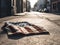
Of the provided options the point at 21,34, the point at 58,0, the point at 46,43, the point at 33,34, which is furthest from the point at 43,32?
the point at 58,0

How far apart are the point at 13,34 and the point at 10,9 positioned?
900 centimetres

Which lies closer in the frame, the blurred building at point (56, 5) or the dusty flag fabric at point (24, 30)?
the dusty flag fabric at point (24, 30)

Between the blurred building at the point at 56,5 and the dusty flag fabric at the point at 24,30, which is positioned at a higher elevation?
the blurred building at the point at 56,5

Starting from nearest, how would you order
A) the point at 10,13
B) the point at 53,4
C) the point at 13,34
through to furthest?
the point at 13,34, the point at 10,13, the point at 53,4

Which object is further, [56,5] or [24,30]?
[56,5]

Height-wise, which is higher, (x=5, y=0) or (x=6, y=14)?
(x=5, y=0)

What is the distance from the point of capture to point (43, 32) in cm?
354

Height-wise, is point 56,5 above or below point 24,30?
above

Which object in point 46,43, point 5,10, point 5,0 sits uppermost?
point 5,0

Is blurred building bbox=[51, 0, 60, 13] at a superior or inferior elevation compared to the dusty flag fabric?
superior

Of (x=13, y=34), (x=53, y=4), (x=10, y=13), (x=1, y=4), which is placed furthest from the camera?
(x=53, y=4)

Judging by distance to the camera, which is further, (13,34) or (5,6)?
(5,6)

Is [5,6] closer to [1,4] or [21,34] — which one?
[1,4]

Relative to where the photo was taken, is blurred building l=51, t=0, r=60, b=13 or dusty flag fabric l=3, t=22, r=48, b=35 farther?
blurred building l=51, t=0, r=60, b=13
